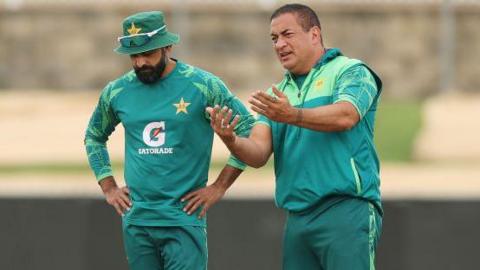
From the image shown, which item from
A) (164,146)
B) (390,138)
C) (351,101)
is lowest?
(390,138)

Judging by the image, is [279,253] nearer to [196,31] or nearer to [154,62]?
[154,62]

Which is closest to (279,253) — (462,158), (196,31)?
(462,158)

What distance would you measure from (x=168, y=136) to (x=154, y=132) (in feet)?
0.25

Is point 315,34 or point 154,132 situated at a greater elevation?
point 315,34

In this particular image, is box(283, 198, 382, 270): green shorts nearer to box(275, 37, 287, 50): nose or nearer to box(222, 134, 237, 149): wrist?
box(222, 134, 237, 149): wrist

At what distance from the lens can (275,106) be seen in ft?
21.2

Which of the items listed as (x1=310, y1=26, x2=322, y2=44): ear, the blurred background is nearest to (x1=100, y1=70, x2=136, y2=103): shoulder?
(x1=310, y1=26, x2=322, y2=44): ear

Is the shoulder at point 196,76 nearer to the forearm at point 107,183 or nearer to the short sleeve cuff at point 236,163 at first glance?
the short sleeve cuff at point 236,163

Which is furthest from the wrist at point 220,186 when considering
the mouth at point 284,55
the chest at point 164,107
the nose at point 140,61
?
the mouth at point 284,55

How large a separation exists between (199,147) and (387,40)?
17.5 meters

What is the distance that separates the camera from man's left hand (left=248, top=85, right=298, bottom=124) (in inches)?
254

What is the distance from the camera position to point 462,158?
2156 centimetres

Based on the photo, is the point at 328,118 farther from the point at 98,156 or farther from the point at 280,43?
the point at 98,156

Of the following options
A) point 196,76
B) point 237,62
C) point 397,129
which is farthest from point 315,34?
point 237,62
